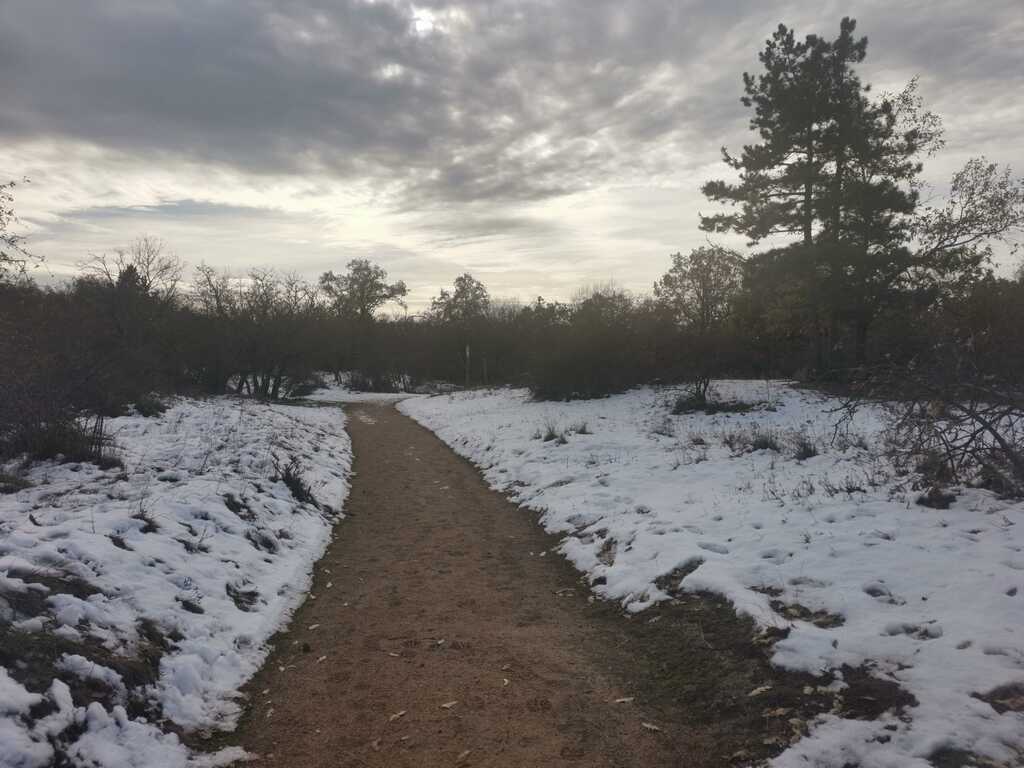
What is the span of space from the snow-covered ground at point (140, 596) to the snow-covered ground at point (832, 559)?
351 centimetres

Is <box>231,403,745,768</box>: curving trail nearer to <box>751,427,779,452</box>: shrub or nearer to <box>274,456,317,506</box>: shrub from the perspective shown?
<box>274,456,317,506</box>: shrub

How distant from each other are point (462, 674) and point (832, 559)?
352 cm

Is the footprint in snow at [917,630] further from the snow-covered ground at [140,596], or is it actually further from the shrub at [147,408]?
the shrub at [147,408]

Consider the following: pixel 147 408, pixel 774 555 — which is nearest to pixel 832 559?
pixel 774 555

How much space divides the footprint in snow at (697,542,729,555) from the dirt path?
1.40 m

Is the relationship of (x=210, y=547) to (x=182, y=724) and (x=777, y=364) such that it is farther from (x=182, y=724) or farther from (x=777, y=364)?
(x=777, y=364)

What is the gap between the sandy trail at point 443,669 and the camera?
385cm

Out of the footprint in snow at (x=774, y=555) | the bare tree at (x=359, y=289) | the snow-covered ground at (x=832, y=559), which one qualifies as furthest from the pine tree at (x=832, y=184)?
the bare tree at (x=359, y=289)

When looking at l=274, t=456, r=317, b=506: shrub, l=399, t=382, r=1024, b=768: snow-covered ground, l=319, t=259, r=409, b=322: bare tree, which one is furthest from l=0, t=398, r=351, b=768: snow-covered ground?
l=319, t=259, r=409, b=322: bare tree

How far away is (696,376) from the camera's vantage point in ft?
63.8

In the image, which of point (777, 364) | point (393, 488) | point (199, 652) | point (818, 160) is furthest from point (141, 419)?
point (777, 364)

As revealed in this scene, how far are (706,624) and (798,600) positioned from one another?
2.56 ft

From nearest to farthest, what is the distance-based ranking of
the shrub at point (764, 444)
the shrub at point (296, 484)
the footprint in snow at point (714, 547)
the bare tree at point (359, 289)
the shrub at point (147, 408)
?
the footprint in snow at point (714, 547)
the shrub at point (296, 484)
the shrub at point (764, 444)
the shrub at point (147, 408)
the bare tree at point (359, 289)

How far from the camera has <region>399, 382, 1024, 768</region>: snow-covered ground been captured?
3.54 meters
